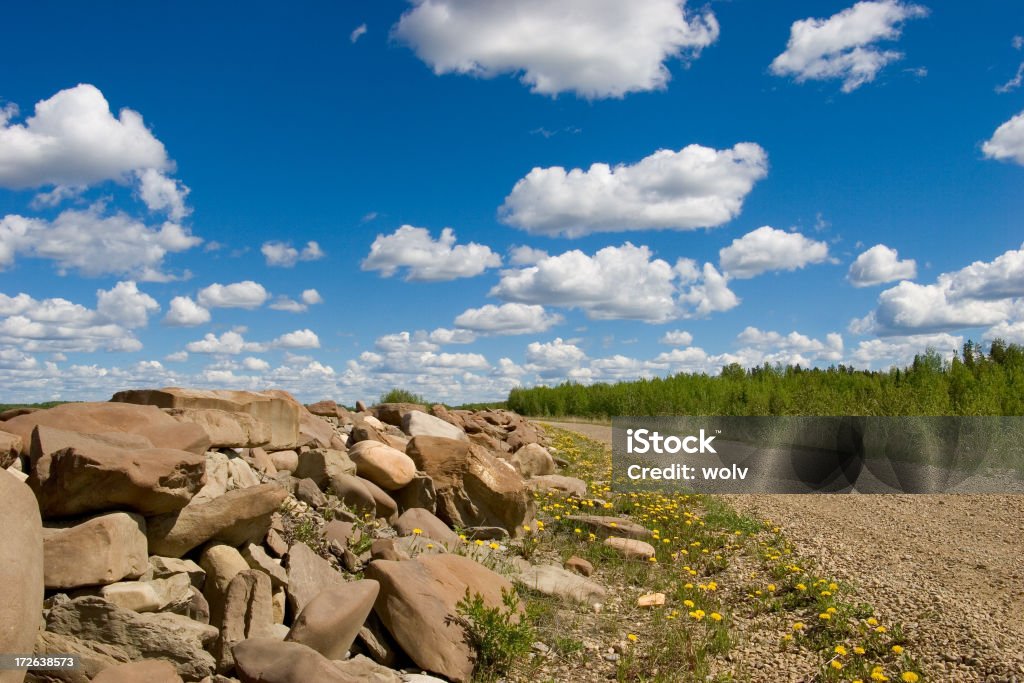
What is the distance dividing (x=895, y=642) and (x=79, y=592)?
5.36 m

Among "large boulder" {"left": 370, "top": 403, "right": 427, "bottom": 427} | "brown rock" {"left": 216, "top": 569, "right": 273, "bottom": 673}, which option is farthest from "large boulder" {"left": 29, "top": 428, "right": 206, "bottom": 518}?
"large boulder" {"left": 370, "top": 403, "right": 427, "bottom": 427}

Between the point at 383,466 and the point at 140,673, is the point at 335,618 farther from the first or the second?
the point at 383,466

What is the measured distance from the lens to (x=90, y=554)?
4.18 m

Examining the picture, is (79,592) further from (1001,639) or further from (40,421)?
(1001,639)

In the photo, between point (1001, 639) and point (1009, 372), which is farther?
point (1009, 372)

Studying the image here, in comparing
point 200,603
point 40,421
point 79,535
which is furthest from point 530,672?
point 40,421

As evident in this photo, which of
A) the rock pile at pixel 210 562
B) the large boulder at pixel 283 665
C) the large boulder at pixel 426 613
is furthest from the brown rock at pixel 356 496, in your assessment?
the large boulder at pixel 283 665

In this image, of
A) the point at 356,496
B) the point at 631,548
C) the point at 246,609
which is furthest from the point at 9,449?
the point at 631,548

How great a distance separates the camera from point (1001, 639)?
583 cm

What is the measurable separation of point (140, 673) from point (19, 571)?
736 millimetres

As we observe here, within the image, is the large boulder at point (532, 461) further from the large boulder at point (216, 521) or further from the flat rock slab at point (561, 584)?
the large boulder at point (216, 521)

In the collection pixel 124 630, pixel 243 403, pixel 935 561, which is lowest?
pixel 935 561

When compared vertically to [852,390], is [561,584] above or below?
below

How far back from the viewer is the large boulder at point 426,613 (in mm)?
4738
